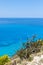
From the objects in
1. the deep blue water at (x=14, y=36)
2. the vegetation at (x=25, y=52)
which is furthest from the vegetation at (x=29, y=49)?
the deep blue water at (x=14, y=36)

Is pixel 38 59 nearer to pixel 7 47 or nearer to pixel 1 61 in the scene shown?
pixel 1 61

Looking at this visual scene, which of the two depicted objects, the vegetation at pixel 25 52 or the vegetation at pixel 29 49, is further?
the vegetation at pixel 29 49

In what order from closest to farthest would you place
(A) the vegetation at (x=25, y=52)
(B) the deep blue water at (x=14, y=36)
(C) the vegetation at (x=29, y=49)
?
(A) the vegetation at (x=25, y=52)
(C) the vegetation at (x=29, y=49)
(B) the deep blue water at (x=14, y=36)

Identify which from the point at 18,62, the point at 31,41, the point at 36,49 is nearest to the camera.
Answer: the point at 18,62

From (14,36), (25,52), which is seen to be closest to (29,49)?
(25,52)

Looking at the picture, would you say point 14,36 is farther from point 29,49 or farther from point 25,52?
point 25,52

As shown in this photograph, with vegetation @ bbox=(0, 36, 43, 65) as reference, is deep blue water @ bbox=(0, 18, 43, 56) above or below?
below

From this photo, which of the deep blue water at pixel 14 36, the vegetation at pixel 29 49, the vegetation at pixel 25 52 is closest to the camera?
the vegetation at pixel 25 52

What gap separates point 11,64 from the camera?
7523 mm

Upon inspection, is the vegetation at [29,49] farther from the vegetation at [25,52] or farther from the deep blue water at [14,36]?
the deep blue water at [14,36]

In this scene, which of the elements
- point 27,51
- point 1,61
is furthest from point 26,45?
point 1,61

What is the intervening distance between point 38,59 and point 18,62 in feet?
3.02

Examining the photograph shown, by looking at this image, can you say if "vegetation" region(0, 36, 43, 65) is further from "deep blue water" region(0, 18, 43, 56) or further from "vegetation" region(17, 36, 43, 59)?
"deep blue water" region(0, 18, 43, 56)

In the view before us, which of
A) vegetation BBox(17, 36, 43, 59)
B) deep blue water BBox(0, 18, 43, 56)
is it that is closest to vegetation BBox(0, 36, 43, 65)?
vegetation BBox(17, 36, 43, 59)
